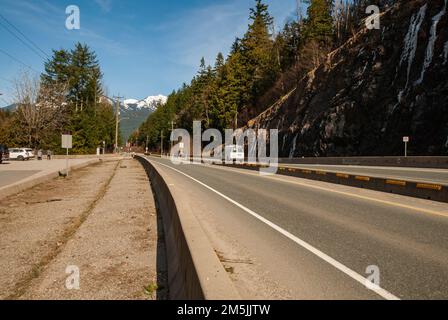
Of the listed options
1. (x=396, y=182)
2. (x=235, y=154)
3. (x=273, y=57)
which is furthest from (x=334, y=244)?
(x=273, y=57)

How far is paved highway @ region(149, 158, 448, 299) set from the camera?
4820 mm

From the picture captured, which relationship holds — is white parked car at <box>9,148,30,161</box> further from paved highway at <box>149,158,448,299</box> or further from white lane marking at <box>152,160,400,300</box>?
white lane marking at <box>152,160,400,300</box>

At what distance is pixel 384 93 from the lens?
40.1 m

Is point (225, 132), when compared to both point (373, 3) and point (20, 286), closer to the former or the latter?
point (373, 3)

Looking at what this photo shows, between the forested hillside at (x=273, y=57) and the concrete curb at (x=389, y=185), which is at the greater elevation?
the forested hillside at (x=273, y=57)

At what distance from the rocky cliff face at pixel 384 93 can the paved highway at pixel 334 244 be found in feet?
79.8

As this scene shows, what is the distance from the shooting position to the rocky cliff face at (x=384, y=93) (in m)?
33.9

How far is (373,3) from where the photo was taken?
63.1 meters

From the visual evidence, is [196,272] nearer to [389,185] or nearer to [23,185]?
[389,185]

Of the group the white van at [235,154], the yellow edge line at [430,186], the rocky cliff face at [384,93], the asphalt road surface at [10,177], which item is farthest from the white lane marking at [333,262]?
the white van at [235,154]

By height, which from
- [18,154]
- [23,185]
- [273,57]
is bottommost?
[23,185]

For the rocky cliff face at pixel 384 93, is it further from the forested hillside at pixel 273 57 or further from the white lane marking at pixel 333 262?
the white lane marking at pixel 333 262

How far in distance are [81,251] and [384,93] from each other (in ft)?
125
